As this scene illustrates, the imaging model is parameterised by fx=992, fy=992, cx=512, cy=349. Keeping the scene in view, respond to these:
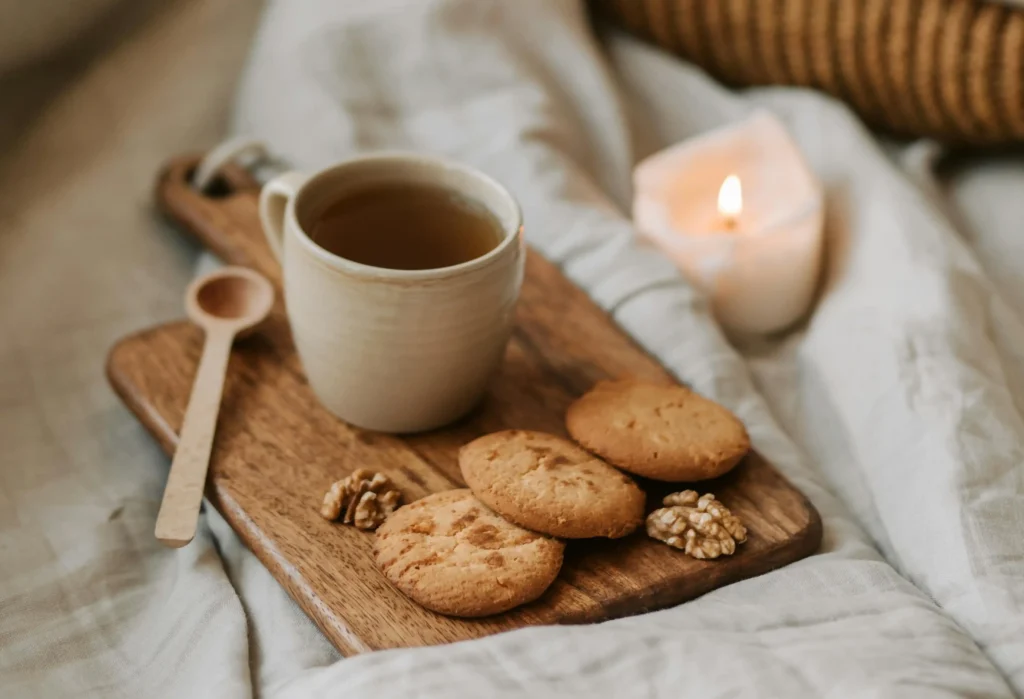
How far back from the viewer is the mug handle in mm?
609

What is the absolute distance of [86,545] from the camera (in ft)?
1.93

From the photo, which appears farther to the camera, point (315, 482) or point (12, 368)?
point (12, 368)

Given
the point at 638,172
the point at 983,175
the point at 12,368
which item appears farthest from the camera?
the point at 983,175

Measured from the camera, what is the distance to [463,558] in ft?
1.68

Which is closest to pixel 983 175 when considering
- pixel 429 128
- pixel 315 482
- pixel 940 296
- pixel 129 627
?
pixel 940 296

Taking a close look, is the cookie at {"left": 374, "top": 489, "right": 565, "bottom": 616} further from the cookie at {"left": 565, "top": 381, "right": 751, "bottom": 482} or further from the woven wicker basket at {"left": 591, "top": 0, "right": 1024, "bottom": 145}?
the woven wicker basket at {"left": 591, "top": 0, "right": 1024, "bottom": 145}

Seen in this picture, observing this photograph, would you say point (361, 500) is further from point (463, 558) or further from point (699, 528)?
point (699, 528)

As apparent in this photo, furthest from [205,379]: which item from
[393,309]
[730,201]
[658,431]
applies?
[730,201]

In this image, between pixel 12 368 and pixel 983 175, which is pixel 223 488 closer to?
pixel 12 368

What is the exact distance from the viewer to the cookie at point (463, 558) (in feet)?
1.64

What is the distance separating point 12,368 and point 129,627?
0.25m

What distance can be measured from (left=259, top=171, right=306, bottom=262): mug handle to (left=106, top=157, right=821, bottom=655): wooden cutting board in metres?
0.09

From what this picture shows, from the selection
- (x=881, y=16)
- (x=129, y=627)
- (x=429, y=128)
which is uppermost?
(x=881, y=16)

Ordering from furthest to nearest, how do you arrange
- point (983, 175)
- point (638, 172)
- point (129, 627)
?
1. point (983, 175)
2. point (638, 172)
3. point (129, 627)
